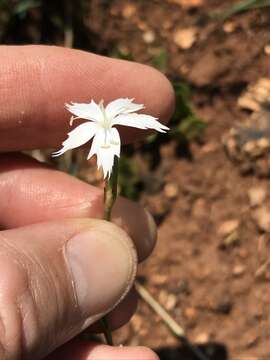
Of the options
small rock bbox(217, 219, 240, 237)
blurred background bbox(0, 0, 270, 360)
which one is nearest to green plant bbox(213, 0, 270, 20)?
blurred background bbox(0, 0, 270, 360)

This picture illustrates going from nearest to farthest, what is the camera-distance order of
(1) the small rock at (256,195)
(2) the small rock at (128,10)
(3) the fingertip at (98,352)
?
(3) the fingertip at (98,352) < (1) the small rock at (256,195) < (2) the small rock at (128,10)

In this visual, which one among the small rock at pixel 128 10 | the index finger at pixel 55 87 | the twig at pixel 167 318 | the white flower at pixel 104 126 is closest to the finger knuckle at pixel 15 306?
the white flower at pixel 104 126

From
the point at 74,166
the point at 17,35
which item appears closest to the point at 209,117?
the point at 74,166

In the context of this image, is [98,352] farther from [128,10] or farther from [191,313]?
[128,10]

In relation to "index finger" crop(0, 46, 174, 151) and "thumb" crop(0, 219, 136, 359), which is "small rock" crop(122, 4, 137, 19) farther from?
"thumb" crop(0, 219, 136, 359)

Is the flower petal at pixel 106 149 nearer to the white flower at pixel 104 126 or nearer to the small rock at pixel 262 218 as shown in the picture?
the white flower at pixel 104 126

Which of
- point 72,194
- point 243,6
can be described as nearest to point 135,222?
point 72,194
